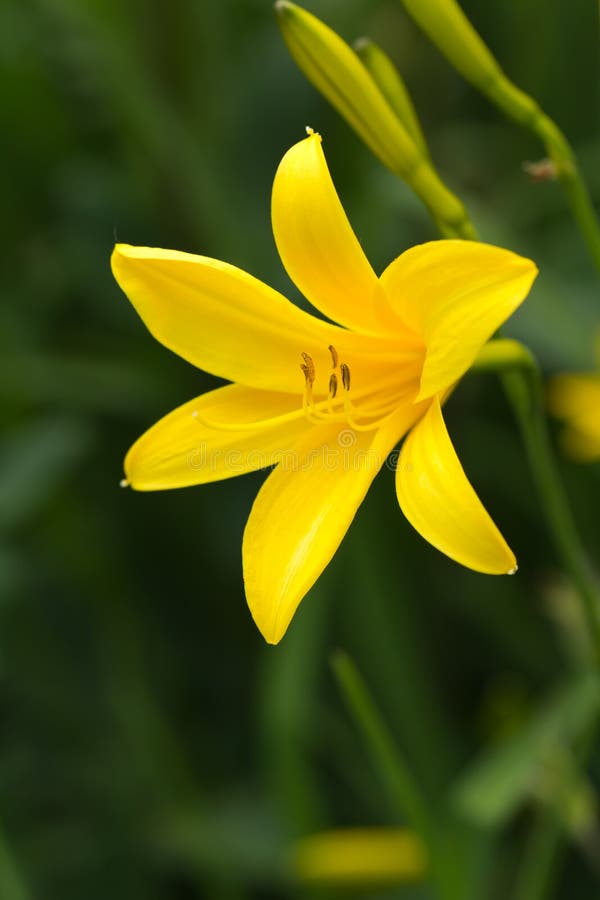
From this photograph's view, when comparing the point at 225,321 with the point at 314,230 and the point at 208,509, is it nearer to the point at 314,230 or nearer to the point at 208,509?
the point at 314,230

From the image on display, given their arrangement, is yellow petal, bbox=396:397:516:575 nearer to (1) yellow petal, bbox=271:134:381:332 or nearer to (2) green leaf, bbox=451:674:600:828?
(1) yellow petal, bbox=271:134:381:332

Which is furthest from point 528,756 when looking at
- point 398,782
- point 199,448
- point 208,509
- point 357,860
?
point 208,509

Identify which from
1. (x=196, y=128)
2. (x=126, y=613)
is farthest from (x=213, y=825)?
(x=196, y=128)

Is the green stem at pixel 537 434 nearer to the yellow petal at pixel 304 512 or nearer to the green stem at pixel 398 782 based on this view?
the yellow petal at pixel 304 512

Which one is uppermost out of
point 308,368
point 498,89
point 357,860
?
point 498,89

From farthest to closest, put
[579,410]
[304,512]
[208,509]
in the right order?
[208,509], [579,410], [304,512]

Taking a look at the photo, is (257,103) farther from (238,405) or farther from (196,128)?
(238,405)

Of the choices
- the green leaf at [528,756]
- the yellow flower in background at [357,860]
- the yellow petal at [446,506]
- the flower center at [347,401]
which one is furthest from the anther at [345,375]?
the yellow flower in background at [357,860]
